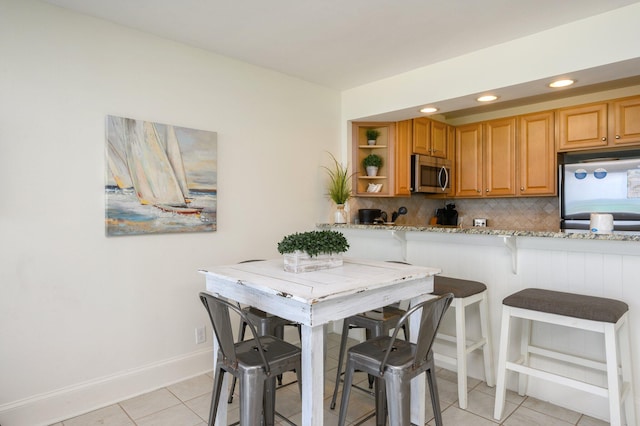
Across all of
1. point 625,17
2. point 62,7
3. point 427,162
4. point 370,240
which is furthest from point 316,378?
point 427,162

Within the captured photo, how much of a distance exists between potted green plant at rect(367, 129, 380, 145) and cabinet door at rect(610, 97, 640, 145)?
230cm

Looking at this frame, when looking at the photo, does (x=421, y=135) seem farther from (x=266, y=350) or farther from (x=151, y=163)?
(x=266, y=350)

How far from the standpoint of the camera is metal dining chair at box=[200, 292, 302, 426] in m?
1.61

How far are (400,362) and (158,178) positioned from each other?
6.50 feet

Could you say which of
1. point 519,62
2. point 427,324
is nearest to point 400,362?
point 427,324

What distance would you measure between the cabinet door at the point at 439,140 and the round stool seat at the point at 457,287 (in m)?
2.24

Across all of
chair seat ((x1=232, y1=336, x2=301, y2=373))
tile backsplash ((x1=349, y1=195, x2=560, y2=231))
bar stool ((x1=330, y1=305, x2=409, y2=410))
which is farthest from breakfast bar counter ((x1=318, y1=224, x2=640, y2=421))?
chair seat ((x1=232, y1=336, x2=301, y2=373))

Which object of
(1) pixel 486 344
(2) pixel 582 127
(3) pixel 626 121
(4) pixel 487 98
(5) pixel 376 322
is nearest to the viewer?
(5) pixel 376 322

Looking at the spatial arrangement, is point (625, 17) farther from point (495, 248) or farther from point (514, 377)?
point (514, 377)

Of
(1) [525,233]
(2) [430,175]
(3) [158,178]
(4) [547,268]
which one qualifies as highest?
(2) [430,175]

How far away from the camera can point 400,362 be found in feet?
5.57

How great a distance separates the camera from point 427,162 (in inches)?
172

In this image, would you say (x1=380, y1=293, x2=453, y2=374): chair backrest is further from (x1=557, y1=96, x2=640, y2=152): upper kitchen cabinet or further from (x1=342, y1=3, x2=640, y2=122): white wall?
(x1=557, y1=96, x2=640, y2=152): upper kitchen cabinet

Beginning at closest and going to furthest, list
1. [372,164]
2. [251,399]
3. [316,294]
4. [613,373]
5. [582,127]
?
1. [316,294]
2. [251,399]
3. [613,373]
4. [582,127]
5. [372,164]
